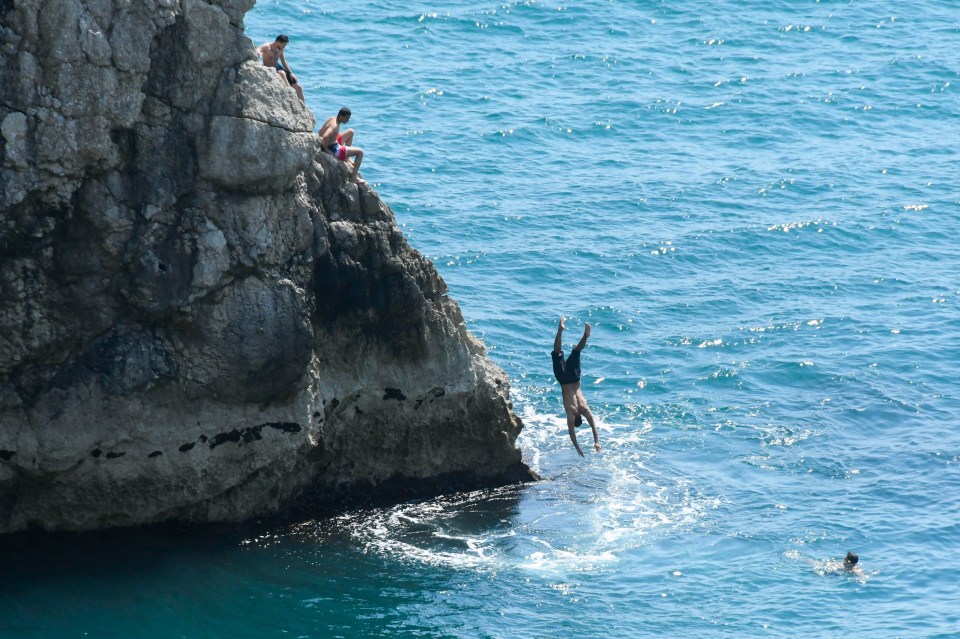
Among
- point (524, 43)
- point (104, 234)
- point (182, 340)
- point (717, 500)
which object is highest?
point (524, 43)

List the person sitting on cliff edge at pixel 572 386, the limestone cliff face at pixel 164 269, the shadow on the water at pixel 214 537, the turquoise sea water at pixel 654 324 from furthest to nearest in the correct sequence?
the person sitting on cliff edge at pixel 572 386 < the turquoise sea water at pixel 654 324 < the shadow on the water at pixel 214 537 < the limestone cliff face at pixel 164 269

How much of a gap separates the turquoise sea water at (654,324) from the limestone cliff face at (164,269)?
1515mm

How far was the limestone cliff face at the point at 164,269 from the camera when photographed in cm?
2278

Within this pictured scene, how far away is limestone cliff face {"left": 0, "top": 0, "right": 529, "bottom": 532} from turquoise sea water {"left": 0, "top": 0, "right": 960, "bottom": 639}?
4.97ft

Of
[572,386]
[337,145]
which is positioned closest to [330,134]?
[337,145]

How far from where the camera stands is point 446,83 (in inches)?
2026

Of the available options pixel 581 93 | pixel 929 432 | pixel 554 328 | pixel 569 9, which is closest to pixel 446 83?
pixel 581 93

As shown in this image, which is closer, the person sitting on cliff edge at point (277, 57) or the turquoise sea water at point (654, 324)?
the turquoise sea water at point (654, 324)

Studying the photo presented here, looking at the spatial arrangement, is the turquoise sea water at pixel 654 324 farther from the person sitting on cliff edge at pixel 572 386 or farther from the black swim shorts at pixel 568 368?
the black swim shorts at pixel 568 368

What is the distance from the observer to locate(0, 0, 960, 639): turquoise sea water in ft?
81.9

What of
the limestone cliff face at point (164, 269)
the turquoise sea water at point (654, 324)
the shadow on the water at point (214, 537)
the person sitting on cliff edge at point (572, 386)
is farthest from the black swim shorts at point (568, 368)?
the limestone cliff face at point (164, 269)

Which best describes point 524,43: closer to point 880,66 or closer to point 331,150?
point 880,66

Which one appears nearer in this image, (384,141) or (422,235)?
(422,235)

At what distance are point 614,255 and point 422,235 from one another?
5.73 metres
